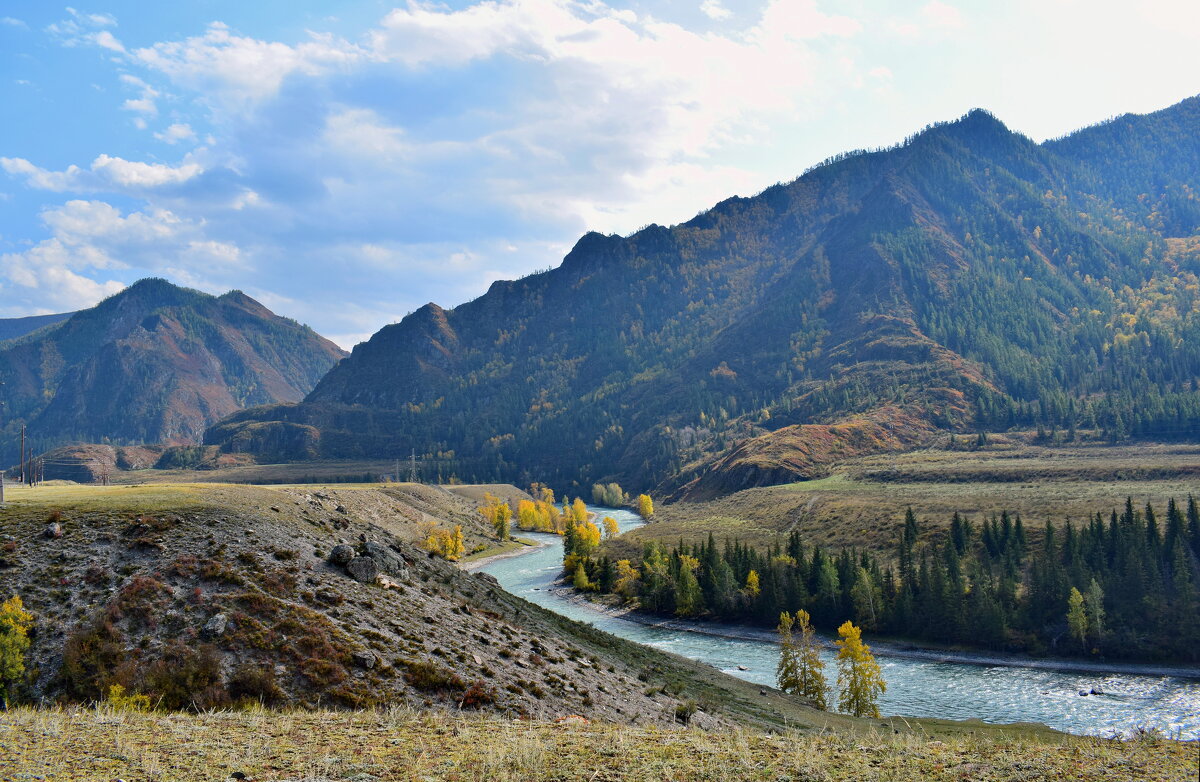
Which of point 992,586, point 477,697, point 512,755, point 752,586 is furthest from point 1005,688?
point 512,755

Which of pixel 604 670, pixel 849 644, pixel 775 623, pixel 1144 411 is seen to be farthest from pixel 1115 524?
pixel 1144 411

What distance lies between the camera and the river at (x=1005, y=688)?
202 ft

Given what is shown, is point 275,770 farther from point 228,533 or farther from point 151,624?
point 228,533

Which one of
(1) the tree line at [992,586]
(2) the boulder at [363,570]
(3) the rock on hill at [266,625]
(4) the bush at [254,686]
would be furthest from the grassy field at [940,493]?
(4) the bush at [254,686]

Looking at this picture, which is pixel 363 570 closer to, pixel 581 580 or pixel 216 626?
pixel 216 626

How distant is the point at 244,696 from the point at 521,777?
19647 mm

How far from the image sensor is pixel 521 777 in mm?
14555

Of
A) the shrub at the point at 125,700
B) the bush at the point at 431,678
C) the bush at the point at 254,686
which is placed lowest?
the bush at the point at 431,678

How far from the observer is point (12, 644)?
28891 mm

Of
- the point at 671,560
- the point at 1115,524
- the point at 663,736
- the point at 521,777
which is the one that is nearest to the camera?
the point at 521,777

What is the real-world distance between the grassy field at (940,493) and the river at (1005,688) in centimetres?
3473

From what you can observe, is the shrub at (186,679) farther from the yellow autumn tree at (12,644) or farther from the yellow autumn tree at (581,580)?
the yellow autumn tree at (581,580)

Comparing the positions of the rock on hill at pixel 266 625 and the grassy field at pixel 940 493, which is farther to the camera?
the grassy field at pixel 940 493

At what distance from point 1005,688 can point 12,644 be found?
79588 millimetres
